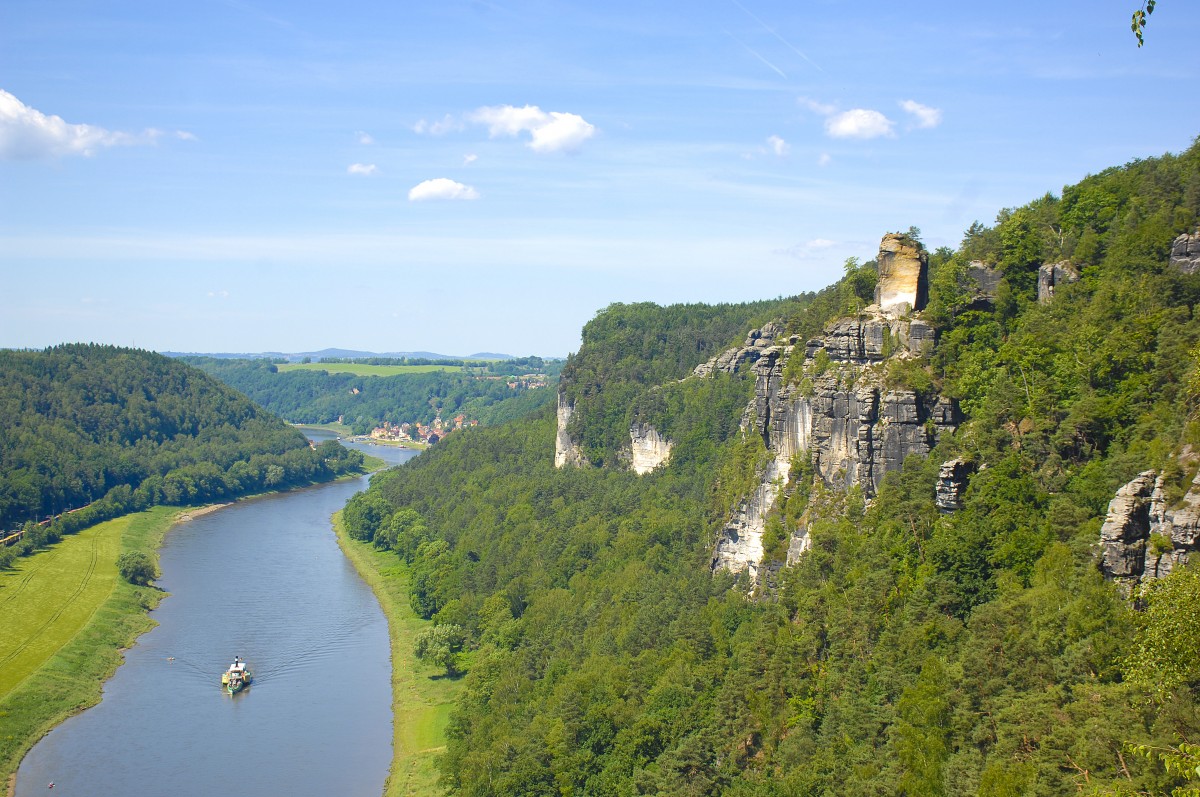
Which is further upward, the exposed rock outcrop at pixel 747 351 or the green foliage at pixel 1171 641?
the exposed rock outcrop at pixel 747 351

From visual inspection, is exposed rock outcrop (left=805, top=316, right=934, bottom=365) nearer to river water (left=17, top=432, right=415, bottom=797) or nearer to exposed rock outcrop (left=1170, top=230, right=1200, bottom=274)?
exposed rock outcrop (left=1170, top=230, right=1200, bottom=274)

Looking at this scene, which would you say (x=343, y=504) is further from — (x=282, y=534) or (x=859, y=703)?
(x=859, y=703)

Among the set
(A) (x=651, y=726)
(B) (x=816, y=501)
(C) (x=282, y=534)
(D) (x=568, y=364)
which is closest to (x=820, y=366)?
(B) (x=816, y=501)

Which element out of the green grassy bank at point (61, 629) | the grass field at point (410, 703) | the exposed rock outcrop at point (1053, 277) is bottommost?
the grass field at point (410, 703)

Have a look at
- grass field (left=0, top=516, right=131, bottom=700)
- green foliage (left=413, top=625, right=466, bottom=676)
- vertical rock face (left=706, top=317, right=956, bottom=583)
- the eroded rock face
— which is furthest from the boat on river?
the eroded rock face

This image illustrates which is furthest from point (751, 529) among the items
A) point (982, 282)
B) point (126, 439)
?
point (126, 439)

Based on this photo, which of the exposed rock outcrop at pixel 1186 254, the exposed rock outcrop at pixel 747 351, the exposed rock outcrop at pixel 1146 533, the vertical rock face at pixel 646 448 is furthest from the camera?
the vertical rock face at pixel 646 448

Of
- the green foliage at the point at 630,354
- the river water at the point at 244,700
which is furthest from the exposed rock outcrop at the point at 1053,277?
the green foliage at the point at 630,354

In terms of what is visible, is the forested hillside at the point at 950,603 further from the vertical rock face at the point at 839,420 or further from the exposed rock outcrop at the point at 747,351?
the exposed rock outcrop at the point at 747,351
